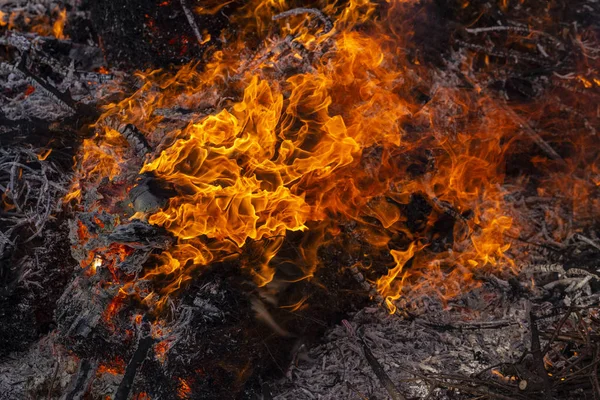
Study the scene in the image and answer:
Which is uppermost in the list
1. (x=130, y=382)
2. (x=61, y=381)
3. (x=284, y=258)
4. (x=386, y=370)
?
(x=284, y=258)

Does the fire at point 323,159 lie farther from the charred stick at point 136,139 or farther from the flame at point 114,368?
the flame at point 114,368

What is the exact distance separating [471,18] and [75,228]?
4.57 meters

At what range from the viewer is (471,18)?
601 cm

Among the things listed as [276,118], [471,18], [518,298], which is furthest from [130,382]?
[471,18]

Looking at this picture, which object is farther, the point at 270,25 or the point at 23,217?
the point at 270,25

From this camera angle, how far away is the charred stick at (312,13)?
16.2 feet

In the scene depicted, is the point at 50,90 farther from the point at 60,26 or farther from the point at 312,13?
the point at 312,13

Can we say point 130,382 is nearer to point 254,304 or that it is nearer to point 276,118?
point 254,304

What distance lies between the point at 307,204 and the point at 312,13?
2052 mm

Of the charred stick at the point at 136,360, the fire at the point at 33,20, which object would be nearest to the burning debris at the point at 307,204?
the charred stick at the point at 136,360

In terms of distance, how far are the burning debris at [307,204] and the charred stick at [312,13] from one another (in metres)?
0.03

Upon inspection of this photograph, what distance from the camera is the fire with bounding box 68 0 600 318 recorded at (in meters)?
3.86

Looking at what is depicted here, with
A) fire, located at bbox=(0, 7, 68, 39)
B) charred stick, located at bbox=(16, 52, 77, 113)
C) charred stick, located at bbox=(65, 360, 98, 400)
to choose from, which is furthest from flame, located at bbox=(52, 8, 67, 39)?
charred stick, located at bbox=(65, 360, 98, 400)

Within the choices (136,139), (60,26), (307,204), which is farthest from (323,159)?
(60,26)
